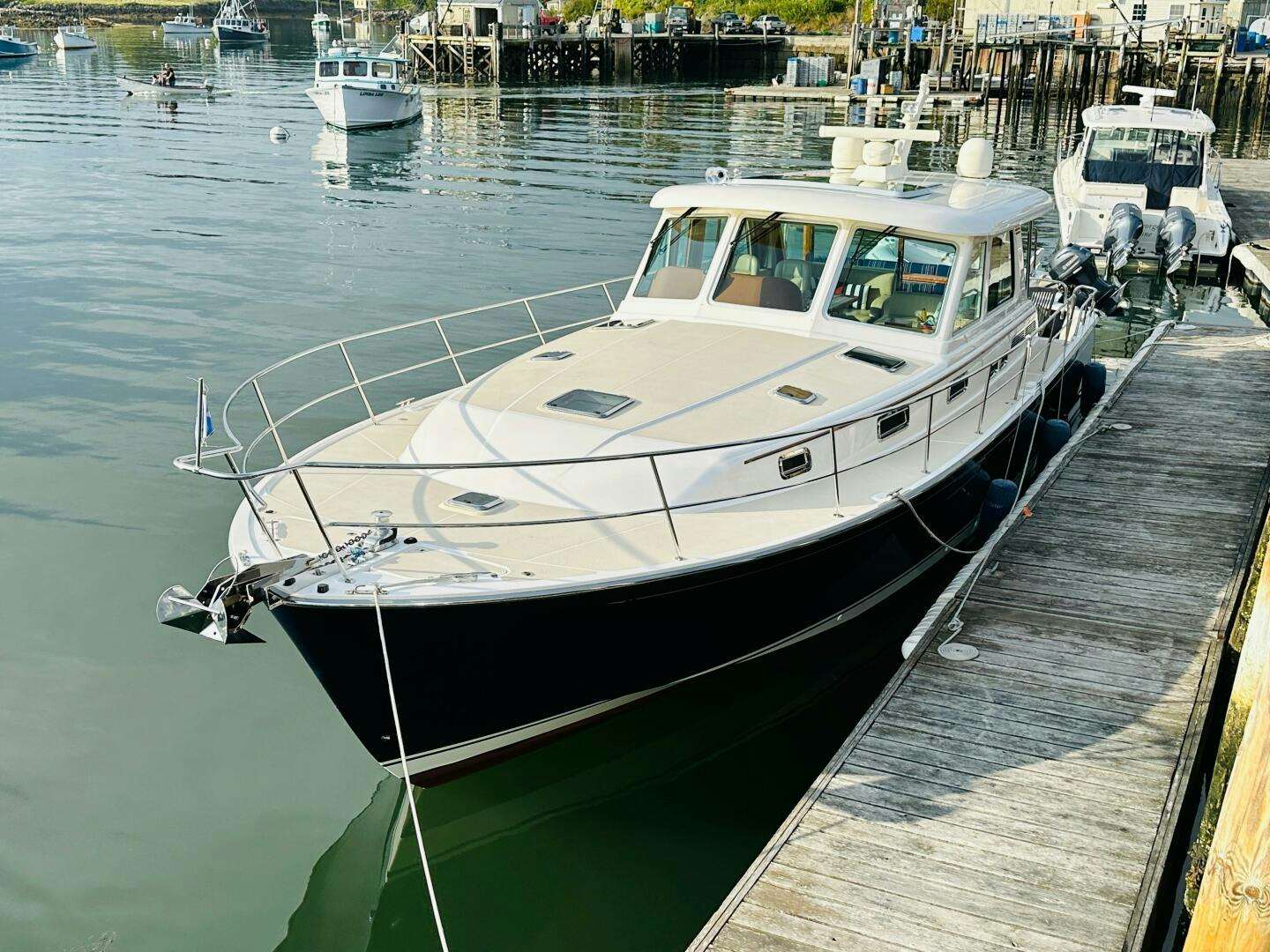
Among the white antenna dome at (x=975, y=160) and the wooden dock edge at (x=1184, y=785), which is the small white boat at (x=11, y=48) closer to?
the white antenna dome at (x=975, y=160)

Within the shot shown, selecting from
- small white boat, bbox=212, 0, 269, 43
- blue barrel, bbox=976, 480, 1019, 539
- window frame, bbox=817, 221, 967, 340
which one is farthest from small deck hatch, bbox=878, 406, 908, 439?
small white boat, bbox=212, 0, 269, 43

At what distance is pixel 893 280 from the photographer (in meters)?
8.73

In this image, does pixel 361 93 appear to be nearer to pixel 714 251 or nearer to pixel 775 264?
pixel 714 251

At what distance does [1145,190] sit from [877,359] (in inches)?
584

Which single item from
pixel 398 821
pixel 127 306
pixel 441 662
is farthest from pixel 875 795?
pixel 127 306

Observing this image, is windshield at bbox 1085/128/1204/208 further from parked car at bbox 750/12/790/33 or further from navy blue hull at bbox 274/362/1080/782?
parked car at bbox 750/12/790/33

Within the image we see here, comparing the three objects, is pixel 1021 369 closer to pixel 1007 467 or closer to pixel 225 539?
pixel 1007 467

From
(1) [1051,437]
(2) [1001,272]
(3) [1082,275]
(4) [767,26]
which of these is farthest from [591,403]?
(4) [767,26]

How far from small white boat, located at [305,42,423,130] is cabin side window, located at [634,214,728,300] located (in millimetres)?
31581

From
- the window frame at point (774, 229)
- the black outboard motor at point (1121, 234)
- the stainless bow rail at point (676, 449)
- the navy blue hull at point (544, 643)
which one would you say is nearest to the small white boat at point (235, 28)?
the black outboard motor at point (1121, 234)

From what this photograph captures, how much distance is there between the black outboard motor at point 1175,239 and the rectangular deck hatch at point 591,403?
1531cm

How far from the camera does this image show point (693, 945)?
5.00 metres

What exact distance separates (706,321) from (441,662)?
378cm

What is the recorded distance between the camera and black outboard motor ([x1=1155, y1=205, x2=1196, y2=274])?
19.7 meters
